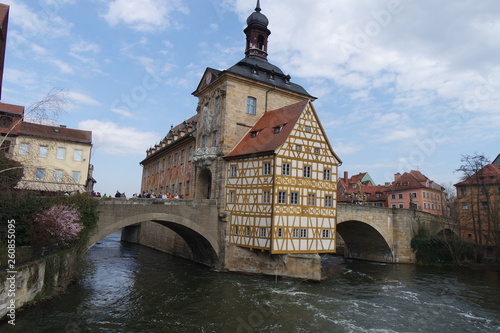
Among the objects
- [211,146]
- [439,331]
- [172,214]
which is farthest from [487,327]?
[211,146]

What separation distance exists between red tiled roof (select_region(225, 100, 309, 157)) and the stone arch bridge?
4335mm

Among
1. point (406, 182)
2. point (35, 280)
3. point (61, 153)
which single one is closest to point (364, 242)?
point (406, 182)

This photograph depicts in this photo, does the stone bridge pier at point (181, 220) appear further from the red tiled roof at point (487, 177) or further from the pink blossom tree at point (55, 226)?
the red tiled roof at point (487, 177)

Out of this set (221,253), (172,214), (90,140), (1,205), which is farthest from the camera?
(90,140)

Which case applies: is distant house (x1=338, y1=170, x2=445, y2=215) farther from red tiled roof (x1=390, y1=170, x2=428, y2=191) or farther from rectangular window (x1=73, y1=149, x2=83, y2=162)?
rectangular window (x1=73, y1=149, x2=83, y2=162)

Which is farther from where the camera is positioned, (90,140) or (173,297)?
(90,140)

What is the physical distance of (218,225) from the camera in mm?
23344

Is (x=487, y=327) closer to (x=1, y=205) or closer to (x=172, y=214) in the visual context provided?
(x=172, y=214)

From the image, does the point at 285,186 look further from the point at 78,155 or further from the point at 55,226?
the point at 78,155

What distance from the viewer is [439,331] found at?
44.0 ft

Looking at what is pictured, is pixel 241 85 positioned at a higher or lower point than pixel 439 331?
higher

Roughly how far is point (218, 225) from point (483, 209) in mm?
24678

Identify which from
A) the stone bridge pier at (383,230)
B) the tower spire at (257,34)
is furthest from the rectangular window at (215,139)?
the stone bridge pier at (383,230)

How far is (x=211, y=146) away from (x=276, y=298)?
12.3 m
